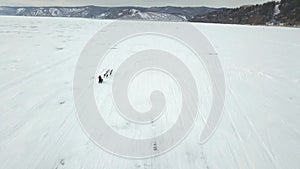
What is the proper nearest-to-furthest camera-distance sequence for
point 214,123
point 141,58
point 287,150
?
point 287,150, point 214,123, point 141,58

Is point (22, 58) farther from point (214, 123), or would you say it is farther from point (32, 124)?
point (214, 123)

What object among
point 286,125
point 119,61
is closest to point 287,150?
point 286,125

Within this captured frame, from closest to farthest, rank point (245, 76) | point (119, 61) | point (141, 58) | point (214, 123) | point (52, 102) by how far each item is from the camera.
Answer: point (214, 123), point (52, 102), point (245, 76), point (119, 61), point (141, 58)

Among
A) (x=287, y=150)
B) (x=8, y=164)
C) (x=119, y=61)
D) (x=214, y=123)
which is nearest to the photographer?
(x=8, y=164)

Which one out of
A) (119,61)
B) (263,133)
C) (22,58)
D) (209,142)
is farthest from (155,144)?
(22,58)

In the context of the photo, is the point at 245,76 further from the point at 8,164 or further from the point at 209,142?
the point at 8,164

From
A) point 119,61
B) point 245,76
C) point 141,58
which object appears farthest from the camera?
point 141,58

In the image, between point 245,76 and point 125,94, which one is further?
point 245,76

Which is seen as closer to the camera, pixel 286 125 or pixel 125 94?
pixel 286 125
